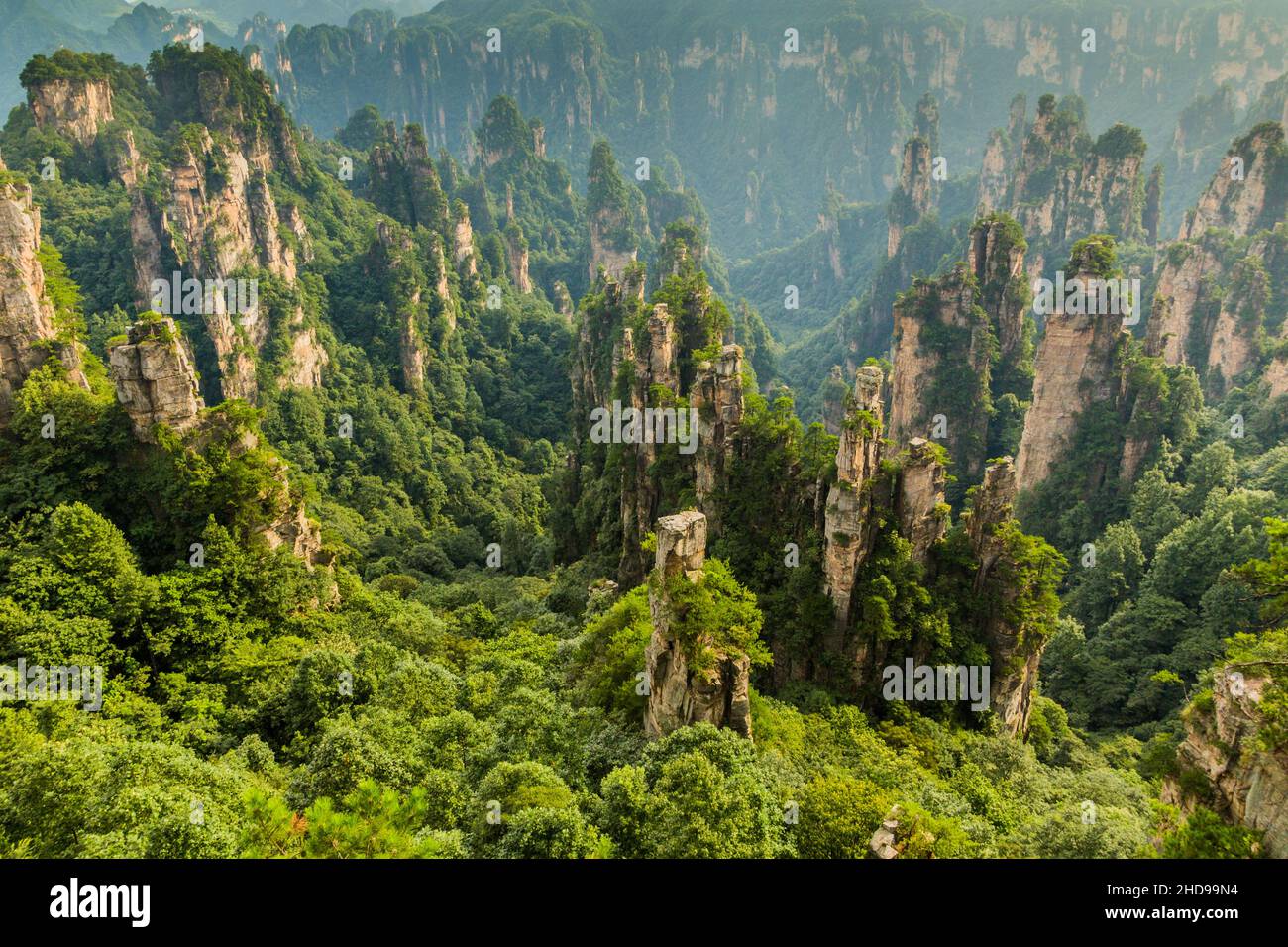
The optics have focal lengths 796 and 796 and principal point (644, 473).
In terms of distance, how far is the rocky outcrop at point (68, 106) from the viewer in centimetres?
7700

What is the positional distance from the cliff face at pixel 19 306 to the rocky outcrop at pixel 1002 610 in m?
41.1

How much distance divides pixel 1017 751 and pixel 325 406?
66132 millimetres

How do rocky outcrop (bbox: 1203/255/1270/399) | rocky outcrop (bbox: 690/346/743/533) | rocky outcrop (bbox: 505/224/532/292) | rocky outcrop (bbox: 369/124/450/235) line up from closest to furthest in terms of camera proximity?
rocky outcrop (bbox: 690/346/743/533), rocky outcrop (bbox: 1203/255/1270/399), rocky outcrop (bbox: 369/124/450/235), rocky outcrop (bbox: 505/224/532/292)

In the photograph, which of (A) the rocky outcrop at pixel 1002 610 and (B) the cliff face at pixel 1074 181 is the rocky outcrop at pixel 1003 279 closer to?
(B) the cliff face at pixel 1074 181

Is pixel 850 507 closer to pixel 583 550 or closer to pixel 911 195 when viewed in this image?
pixel 583 550

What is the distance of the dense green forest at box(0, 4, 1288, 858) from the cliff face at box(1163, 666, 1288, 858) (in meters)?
0.11

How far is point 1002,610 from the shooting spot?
32969mm

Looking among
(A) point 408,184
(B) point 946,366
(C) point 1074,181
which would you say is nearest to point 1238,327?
(B) point 946,366

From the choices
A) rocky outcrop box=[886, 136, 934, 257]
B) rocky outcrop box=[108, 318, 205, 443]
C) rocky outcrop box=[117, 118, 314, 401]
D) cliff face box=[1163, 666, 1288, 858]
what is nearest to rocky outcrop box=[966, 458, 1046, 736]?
cliff face box=[1163, 666, 1288, 858]

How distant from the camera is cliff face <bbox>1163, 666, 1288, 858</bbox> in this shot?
1440cm

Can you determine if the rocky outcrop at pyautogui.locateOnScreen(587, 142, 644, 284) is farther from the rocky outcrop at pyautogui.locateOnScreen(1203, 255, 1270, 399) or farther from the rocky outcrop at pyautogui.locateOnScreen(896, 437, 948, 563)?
the rocky outcrop at pyautogui.locateOnScreen(896, 437, 948, 563)

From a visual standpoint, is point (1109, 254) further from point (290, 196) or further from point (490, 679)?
point (290, 196)

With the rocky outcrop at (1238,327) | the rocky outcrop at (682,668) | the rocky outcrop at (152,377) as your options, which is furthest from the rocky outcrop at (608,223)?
the rocky outcrop at (682,668)

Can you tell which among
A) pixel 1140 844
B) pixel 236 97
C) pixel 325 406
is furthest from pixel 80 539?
pixel 236 97
